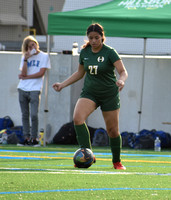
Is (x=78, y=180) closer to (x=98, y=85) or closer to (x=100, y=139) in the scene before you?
(x=98, y=85)

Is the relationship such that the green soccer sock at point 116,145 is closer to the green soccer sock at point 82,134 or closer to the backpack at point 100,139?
the green soccer sock at point 82,134

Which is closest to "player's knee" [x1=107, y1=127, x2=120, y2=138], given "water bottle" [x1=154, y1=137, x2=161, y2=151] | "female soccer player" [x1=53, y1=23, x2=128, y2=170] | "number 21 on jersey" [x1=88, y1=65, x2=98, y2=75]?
"female soccer player" [x1=53, y1=23, x2=128, y2=170]

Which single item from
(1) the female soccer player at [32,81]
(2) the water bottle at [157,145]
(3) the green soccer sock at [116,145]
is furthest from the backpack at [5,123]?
(3) the green soccer sock at [116,145]

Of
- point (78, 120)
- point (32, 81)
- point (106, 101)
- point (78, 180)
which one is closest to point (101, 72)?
point (106, 101)

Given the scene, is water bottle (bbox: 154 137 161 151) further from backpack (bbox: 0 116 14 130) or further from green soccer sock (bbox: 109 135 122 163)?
green soccer sock (bbox: 109 135 122 163)

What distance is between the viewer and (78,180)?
22.1 ft

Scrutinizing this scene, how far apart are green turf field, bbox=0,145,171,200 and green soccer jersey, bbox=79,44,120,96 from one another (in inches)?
38.7

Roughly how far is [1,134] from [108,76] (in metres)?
6.64

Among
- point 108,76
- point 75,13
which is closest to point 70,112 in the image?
point 75,13

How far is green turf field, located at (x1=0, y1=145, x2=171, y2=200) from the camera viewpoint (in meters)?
5.70

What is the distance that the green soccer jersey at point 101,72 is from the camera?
Result: 7.99m

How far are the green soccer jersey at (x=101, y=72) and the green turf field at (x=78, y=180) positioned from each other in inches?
38.7

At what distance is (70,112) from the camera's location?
50.8ft

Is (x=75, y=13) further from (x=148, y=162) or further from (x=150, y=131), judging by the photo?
(x=148, y=162)
